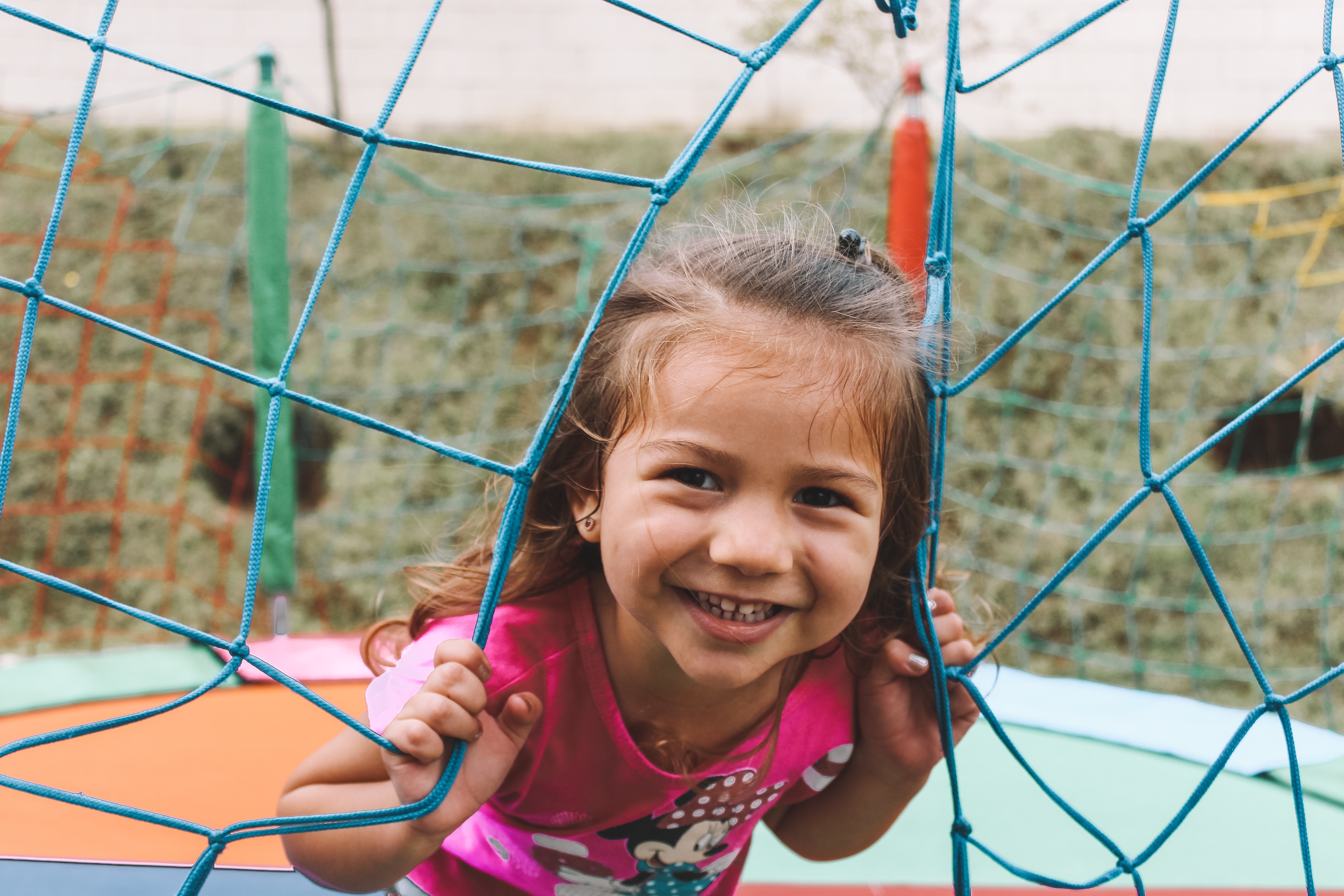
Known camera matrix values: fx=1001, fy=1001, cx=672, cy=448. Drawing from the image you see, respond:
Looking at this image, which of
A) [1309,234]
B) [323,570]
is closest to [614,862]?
[323,570]

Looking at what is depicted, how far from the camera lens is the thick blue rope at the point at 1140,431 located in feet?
2.10

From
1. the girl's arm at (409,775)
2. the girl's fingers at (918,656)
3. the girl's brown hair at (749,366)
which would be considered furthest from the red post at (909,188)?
the girl's arm at (409,775)

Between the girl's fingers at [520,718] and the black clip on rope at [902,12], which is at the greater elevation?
the black clip on rope at [902,12]

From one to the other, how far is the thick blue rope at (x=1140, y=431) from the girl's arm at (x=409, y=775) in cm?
31

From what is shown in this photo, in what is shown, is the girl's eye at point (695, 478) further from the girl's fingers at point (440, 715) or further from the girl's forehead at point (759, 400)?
the girl's fingers at point (440, 715)

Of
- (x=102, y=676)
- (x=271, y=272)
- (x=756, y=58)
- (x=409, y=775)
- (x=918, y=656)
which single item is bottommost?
(x=409, y=775)

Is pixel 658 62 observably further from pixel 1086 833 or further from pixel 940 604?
pixel 940 604

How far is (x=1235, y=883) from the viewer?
1.03 m

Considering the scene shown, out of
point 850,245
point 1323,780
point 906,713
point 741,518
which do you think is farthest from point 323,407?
point 1323,780

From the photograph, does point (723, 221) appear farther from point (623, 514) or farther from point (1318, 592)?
point (1318, 592)

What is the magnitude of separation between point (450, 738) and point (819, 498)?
268 mm

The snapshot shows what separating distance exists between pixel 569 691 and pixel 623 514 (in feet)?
0.61

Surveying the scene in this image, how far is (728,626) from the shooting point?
0.60 metres

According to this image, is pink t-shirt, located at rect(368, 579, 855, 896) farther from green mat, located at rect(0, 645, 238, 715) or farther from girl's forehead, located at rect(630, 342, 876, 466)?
green mat, located at rect(0, 645, 238, 715)
